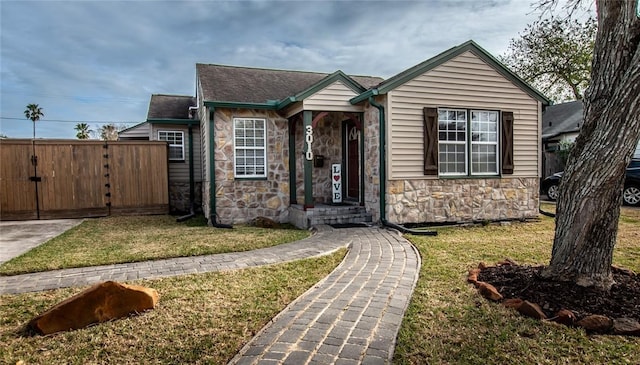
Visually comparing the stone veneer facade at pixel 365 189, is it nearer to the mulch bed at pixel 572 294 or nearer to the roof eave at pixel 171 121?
the roof eave at pixel 171 121

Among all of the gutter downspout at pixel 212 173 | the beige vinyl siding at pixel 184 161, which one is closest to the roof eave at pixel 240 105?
the gutter downspout at pixel 212 173

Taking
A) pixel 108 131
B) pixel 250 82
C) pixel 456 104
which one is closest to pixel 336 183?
pixel 456 104

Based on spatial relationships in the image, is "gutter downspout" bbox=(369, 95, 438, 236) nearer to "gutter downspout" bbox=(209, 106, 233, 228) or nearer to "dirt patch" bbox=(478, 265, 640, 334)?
"gutter downspout" bbox=(209, 106, 233, 228)

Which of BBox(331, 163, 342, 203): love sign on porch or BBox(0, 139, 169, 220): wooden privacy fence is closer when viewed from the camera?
BBox(331, 163, 342, 203): love sign on porch

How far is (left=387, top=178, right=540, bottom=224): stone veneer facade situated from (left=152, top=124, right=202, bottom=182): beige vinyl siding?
7.30 m

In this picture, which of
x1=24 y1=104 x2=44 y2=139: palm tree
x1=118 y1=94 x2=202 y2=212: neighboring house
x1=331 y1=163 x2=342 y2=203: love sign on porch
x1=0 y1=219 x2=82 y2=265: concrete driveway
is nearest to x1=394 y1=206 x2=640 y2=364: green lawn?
x1=331 y1=163 x2=342 y2=203: love sign on porch

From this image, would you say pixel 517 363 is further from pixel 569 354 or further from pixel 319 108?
pixel 319 108

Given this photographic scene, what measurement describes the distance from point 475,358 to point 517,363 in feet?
0.87

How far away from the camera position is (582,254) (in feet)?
12.6

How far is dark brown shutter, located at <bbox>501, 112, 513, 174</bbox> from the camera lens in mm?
9359

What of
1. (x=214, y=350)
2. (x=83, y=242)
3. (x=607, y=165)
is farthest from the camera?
(x=83, y=242)

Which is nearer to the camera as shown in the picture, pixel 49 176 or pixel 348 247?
pixel 348 247

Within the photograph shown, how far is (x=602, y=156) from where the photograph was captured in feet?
11.6

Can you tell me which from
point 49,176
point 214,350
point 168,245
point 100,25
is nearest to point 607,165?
point 214,350
